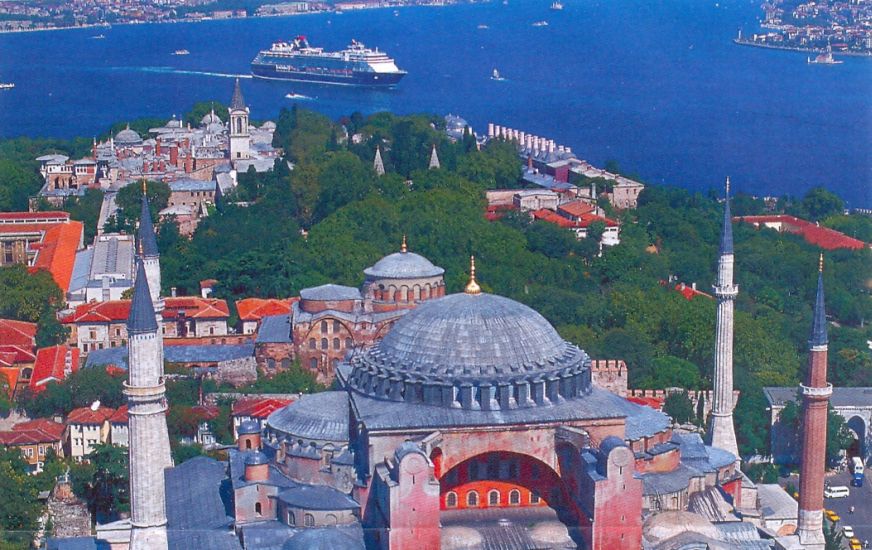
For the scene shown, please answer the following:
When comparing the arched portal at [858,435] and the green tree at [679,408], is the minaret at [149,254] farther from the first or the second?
the arched portal at [858,435]

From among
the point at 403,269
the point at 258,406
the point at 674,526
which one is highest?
the point at 674,526

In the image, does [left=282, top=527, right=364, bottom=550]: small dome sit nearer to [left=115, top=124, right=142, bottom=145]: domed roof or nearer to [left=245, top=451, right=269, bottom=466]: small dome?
[left=245, top=451, right=269, bottom=466]: small dome

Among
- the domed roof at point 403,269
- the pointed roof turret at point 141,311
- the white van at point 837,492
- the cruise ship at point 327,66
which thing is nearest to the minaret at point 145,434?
the pointed roof turret at point 141,311

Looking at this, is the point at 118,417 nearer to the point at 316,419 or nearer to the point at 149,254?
the point at 149,254

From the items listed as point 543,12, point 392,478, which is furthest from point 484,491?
point 543,12

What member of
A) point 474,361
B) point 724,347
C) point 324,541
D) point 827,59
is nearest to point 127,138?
point 724,347
